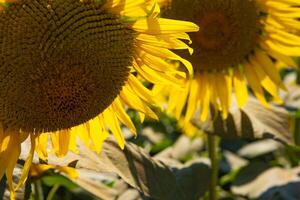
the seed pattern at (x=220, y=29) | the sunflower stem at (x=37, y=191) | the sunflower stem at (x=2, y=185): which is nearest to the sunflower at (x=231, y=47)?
the seed pattern at (x=220, y=29)

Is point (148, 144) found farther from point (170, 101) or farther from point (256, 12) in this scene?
point (256, 12)

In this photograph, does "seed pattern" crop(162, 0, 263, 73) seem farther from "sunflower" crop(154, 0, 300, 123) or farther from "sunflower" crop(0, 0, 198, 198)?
"sunflower" crop(0, 0, 198, 198)

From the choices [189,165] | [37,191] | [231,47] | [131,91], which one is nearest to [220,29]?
[231,47]

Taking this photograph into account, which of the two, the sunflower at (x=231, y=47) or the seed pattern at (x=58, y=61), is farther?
the sunflower at (x=231, y=47)

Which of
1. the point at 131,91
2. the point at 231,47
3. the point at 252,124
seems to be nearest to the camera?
the point at 131,91

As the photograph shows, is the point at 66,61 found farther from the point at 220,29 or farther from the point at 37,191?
the point at 220,29

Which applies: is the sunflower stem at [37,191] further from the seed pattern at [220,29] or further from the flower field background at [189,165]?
the seed pattern at [220,29]
